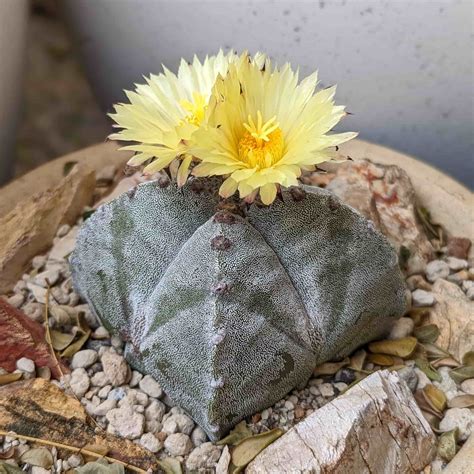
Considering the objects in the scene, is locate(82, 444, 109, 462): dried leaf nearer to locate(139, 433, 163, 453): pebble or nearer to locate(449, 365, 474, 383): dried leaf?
locate(139, 433, 163, 453): pebble

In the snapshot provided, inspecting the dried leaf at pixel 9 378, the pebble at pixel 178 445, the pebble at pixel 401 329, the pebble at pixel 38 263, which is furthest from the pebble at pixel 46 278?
the pebble at pixel 401 329

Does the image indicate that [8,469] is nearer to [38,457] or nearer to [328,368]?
[38,457]

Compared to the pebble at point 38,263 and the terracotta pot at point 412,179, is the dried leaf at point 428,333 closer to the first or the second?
the terracotta pot at point 412,179

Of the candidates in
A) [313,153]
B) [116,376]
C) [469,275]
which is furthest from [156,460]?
[469,275]

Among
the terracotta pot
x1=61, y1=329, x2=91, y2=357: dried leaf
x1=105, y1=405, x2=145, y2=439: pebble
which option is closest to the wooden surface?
the terracotta pot

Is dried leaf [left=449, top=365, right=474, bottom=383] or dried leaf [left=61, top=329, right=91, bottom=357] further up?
dried leaf [left=61, top=329, right=91, bottom=357]

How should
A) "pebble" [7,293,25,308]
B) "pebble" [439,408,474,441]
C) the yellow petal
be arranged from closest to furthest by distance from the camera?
the yellow petal → "pebble" [439,408,474,441] → "pebble" [7,293,25,308]

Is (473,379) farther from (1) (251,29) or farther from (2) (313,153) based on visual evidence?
(1) (251,29)
